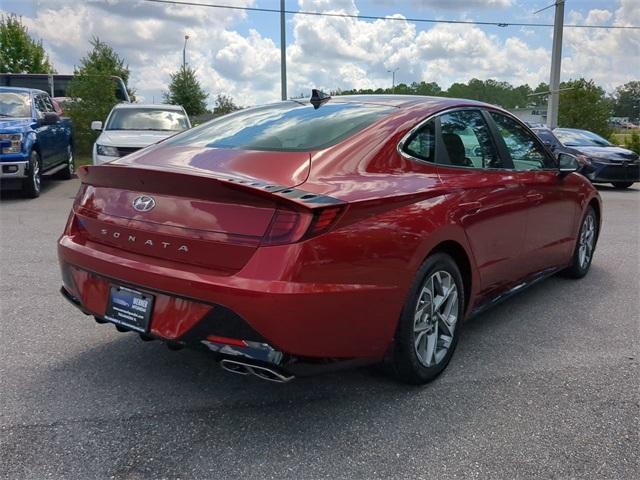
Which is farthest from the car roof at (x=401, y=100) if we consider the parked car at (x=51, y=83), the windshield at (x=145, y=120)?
the parked car at (x=51, y=83)

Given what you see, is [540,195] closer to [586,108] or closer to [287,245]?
[287,245]

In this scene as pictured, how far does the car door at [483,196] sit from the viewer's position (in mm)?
3539

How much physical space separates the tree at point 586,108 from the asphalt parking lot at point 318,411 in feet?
74.5

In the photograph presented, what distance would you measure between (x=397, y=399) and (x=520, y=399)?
0.64 meters

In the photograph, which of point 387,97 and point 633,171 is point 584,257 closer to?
point 387,97

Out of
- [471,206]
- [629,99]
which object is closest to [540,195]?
[471,206]

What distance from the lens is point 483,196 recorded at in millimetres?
3721

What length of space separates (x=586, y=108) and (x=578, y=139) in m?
10.6

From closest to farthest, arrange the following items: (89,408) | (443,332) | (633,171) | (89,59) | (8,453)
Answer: (8,453), (89,408), (443,332), (633,171), (89,59)

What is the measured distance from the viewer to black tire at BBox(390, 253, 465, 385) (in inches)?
120

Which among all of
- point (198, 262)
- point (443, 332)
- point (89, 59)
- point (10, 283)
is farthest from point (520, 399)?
point (89, 59)

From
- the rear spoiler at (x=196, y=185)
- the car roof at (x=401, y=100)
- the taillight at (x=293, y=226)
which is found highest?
the car roof at (x=401, y=100)

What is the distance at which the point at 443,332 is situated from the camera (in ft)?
11.3

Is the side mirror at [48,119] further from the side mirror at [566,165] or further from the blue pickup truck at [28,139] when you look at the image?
the side mirror at [566,165]
